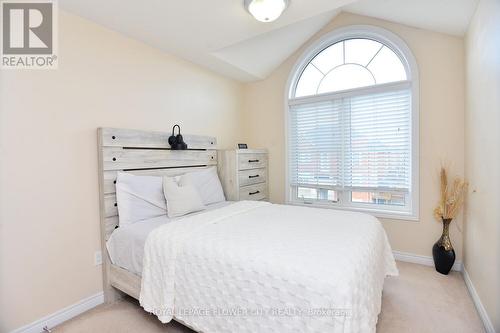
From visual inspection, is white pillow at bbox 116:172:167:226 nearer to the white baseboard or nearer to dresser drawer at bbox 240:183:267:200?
dresser drawer at bbox 240:183:267:200

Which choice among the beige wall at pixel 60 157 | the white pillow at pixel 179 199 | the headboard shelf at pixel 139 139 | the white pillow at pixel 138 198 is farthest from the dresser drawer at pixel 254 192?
the beige wall at pixel 60 157

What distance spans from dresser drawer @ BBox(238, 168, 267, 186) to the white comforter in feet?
4.02

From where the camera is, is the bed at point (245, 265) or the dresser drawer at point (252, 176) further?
the dresser drawer at point (252, 176)

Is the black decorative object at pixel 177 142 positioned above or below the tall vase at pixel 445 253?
above

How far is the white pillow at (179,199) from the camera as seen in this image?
214cm

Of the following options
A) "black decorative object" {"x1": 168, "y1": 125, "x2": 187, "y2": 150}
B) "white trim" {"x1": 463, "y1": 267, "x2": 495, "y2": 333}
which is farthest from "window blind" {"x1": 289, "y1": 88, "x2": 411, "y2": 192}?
"black decorative object" {"x1": 168, "y1": 125, "x2": 187, "y2": 150}

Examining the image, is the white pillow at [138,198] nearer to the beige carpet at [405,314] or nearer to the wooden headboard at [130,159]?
the wooden headboard at [130,159]

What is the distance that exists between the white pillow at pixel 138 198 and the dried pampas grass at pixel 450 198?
269 cm

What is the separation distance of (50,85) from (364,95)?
10.0 feet

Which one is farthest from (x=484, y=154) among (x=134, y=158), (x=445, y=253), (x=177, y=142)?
(x=134, y=158)

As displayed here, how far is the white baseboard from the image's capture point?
245 cm

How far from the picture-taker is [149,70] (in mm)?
2479

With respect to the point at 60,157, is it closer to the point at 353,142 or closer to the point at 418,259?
the point at 353,142

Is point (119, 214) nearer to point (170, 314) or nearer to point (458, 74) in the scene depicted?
point (170, 314)
